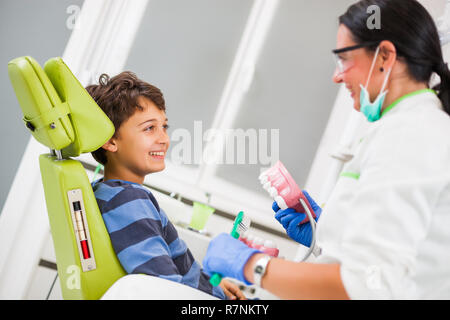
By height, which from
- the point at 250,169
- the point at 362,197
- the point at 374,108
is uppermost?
the point at 374,108

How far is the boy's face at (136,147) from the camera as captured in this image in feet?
4.31

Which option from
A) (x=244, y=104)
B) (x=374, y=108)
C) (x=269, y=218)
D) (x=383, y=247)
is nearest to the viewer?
(x=383, y=247)

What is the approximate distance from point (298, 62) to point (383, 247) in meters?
2.41

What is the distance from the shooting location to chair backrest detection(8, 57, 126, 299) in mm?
943

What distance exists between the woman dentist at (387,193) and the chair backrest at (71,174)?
305mm

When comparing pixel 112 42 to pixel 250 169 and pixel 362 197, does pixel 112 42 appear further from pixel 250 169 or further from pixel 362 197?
pixel 362 197

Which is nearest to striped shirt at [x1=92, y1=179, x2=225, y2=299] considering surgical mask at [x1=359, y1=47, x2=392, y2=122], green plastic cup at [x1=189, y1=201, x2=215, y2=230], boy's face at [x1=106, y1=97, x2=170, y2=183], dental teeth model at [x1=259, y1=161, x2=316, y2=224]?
boy's face at [x1=106, y1=97, x2=170, y2=183]

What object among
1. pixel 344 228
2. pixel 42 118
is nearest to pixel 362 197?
pixel 344 228

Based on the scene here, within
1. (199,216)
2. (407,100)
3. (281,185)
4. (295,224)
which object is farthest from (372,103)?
(199,216)

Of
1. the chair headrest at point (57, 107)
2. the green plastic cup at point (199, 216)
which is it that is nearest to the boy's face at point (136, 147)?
the chair headrest at point (57, 107)

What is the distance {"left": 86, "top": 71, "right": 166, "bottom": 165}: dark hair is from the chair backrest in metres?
0.30

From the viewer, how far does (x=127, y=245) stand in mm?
1020

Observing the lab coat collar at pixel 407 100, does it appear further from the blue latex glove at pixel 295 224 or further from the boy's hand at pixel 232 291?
the boy's hand at pixel 232 291

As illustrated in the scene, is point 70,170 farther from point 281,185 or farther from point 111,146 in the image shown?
point 281,185
